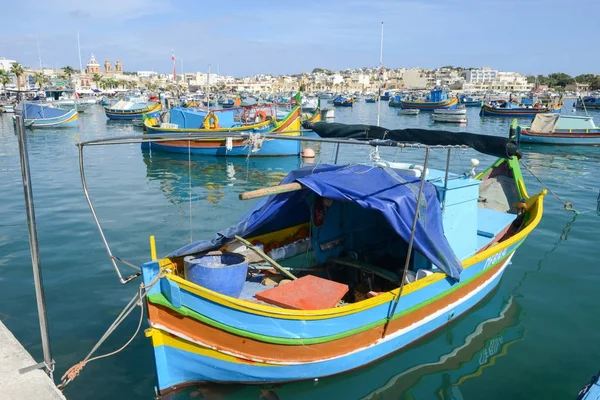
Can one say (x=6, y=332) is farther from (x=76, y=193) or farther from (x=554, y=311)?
(x=76, y=193)

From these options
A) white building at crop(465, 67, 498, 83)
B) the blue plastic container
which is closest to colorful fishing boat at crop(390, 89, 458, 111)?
the blue plastic container

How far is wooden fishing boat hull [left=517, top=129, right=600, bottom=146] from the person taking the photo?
3005 cm

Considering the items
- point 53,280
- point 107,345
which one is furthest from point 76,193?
point 107,345

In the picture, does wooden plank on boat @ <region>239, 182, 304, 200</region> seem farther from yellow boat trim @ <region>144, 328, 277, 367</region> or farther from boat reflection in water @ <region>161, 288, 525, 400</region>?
boat reflection in water @ <region>161, 288, 525, 400</region>

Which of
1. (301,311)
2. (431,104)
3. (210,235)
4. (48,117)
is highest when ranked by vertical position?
(431,104)

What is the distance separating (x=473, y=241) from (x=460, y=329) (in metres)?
1.67

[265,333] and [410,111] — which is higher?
[410,111]

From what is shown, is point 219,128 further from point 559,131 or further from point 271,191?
point 559,131

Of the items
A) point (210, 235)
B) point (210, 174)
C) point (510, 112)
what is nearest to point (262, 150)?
point (210, 174)

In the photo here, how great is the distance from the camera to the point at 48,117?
41656 millimetres

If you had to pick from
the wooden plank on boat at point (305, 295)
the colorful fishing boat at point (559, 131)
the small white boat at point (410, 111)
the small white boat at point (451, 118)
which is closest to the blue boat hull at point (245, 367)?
the wooden plank on boat at point (305, 295)

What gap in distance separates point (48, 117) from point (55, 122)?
1.07 m

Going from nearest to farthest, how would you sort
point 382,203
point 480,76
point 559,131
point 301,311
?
point 301,311, point 382,203, point 559,131, point 480,76

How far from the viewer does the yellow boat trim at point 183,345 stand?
5.51 metres
